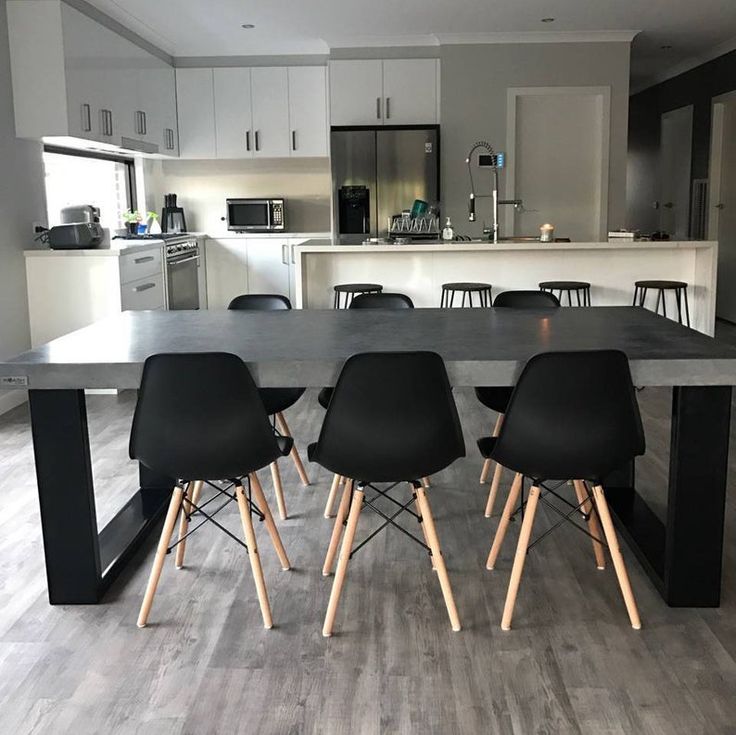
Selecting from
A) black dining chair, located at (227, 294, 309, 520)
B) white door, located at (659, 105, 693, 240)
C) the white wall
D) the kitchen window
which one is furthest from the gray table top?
white door, located at (659, 105, 693, 240)

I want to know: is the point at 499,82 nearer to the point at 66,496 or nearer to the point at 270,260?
the point at 270,260

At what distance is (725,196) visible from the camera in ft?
28.3

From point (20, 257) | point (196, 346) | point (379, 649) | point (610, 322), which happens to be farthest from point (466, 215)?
point (379, 649)

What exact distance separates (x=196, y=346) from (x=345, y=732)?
136cm

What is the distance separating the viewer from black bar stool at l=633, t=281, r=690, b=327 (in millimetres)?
5699

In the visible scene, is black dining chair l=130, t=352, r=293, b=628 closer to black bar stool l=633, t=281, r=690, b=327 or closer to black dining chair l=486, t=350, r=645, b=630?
black dining chair l=486, t=350, r=645, b=630

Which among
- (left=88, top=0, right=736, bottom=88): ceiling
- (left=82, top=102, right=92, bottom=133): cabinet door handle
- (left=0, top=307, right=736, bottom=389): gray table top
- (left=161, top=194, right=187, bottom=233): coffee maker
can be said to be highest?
(left=88, top=0, right=736, bottom=88): ceiling

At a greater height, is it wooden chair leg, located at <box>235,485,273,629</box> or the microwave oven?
the microwave oven

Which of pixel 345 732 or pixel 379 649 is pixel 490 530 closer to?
pixel 379 649

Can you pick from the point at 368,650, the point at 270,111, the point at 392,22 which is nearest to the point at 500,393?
the point at 368,650

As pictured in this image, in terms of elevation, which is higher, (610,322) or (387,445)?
(610,322)

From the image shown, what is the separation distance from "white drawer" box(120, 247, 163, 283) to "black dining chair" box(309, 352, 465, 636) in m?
3.66

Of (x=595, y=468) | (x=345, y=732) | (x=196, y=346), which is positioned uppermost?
(x=196, y=346)

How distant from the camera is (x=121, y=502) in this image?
12.3 feet
